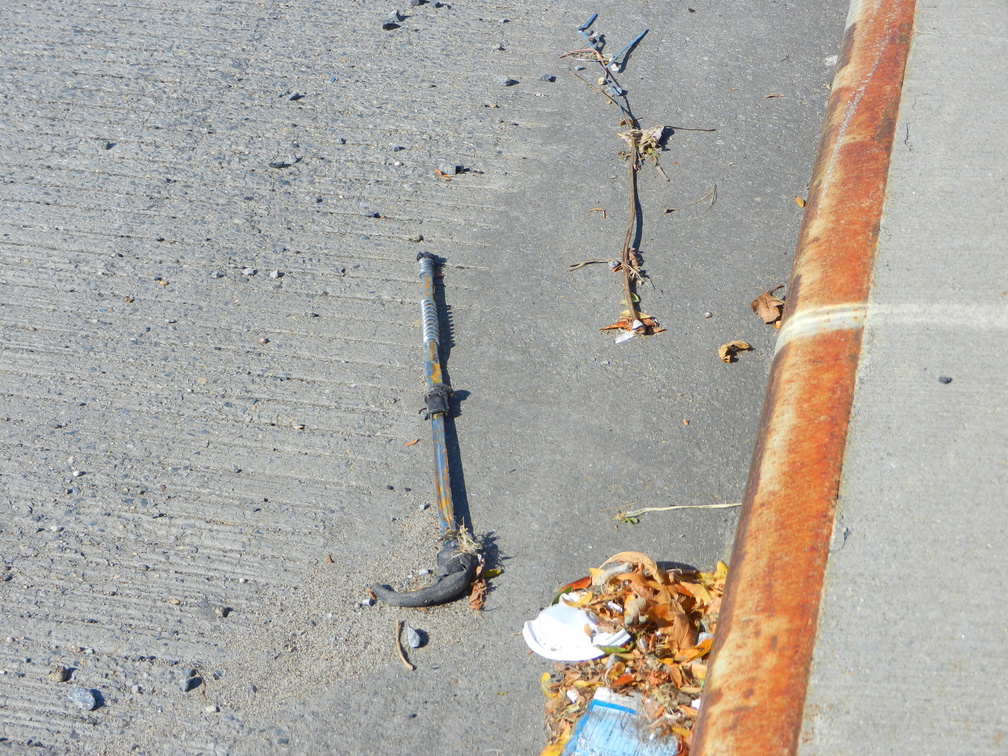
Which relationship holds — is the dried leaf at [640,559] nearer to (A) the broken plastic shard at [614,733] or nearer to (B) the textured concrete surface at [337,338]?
(B) the textured concrete surface at [337,338]

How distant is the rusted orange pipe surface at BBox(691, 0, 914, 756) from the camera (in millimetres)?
2117

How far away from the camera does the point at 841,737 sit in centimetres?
202

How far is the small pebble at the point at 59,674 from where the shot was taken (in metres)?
2.72

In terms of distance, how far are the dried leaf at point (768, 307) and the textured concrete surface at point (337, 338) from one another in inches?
2.2

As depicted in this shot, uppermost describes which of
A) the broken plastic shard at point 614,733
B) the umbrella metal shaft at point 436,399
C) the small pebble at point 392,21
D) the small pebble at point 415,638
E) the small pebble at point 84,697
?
the small pebble at point 392,21

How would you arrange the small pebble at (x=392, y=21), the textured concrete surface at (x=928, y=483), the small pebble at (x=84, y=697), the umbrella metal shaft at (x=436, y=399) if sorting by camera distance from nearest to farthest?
the textured concrete surface at (x=928, y=483)
the small pebble at (x=84, y=697)
the umbrella metal shaft at (x=436, y=399)
the small pebble at (x=392, y=21)

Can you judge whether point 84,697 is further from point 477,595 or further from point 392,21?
point 392,21

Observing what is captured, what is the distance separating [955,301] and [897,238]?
0.32 metres

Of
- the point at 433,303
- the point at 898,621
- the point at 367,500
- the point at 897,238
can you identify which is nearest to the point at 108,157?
the point at 433,303

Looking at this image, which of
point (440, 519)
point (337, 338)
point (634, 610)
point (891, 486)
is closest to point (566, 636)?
point (634, 610)

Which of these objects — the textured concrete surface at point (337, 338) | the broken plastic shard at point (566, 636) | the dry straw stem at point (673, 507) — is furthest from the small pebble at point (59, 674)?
the dry straw stem at point (673, 507)

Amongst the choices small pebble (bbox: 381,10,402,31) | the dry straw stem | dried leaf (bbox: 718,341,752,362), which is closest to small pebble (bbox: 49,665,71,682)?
the dry straw stem

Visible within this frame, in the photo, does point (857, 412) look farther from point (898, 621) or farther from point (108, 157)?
point (108, 157)

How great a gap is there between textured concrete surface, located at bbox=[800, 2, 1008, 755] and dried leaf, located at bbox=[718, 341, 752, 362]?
0.76 metres
